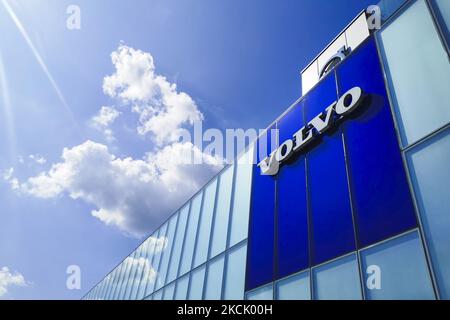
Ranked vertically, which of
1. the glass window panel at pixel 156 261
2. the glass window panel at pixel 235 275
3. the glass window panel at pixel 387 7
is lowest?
the glass window panel at pixel 235 275

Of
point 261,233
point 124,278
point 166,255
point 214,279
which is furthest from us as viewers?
point 124,278

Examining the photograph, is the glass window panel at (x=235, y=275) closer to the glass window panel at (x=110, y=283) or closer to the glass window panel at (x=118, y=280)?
the glass window panel at (x=118, y=280)

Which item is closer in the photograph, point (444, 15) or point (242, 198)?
point (444, 15)

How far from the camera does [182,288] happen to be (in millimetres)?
17656

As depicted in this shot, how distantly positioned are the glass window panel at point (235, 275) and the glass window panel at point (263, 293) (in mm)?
653

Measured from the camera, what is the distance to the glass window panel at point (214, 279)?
14057mm

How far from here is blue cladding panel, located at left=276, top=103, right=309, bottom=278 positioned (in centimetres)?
1043

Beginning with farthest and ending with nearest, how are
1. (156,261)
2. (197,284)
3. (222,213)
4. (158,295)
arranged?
(156,261), (158,295), (222,213), (197,284)

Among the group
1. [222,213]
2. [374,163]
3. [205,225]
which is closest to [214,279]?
[222,213]

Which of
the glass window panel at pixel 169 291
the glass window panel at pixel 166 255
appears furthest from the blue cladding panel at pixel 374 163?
the glass window panel at pixel 166 255

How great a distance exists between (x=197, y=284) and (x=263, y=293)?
5.71 m

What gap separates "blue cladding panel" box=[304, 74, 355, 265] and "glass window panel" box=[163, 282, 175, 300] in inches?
450

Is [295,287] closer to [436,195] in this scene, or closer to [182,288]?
[436,195]

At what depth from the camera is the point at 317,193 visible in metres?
10.5
